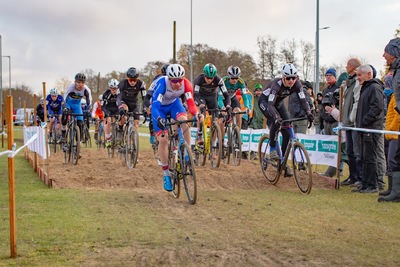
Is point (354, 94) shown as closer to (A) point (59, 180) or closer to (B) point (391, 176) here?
(B) point (391, 176)

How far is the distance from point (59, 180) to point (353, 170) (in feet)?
20.6

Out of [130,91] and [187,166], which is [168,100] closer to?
[187,166]

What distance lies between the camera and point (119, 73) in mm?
87938

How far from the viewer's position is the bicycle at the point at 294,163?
373 inches

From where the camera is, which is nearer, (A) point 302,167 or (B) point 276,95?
(A) point 302,167

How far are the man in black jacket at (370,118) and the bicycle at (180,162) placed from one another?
11.1 ft

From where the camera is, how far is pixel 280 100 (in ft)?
35.2

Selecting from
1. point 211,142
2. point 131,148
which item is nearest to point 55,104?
point 131,148

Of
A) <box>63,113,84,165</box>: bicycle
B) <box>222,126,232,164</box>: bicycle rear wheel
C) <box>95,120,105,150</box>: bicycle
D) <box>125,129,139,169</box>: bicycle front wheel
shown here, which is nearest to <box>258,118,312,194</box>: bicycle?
<box>222,126,232,164</box>: bicycle rear wheel

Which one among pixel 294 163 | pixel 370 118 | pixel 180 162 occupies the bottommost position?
pixel 294 163

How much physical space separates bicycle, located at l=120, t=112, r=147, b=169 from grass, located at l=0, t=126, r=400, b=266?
122 inches

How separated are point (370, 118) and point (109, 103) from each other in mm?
9112

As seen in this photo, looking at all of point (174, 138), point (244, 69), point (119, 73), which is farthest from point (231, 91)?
point (119, 73)

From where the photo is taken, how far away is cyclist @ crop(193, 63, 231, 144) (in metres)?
12.6
